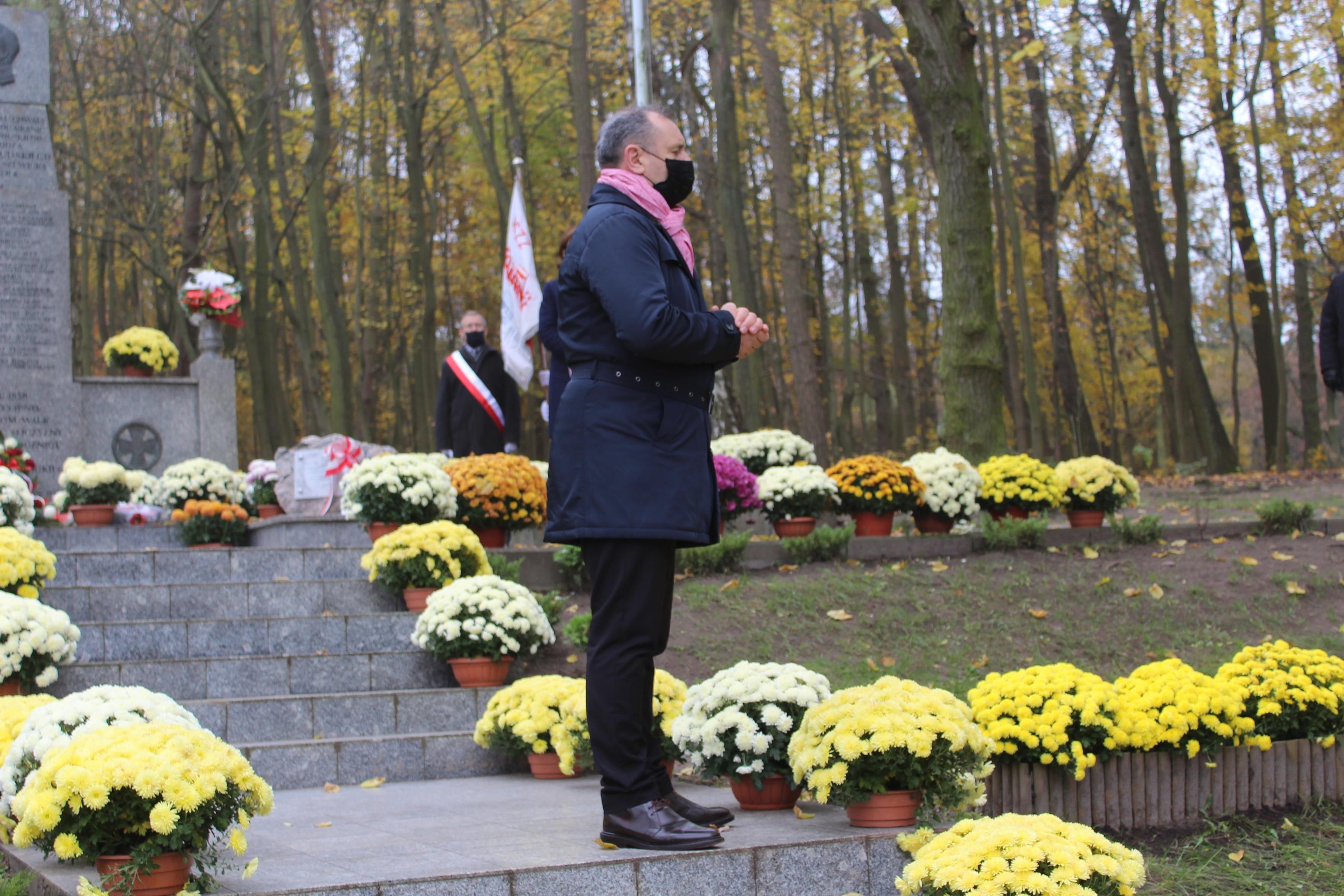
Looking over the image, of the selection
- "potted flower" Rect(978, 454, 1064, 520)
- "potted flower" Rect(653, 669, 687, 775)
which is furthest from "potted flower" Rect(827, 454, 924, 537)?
"potted flower" Rect(653, 669, 687, 775)

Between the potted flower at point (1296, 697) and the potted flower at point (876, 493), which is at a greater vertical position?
the potted flower at point (876, 493)

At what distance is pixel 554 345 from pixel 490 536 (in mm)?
4971

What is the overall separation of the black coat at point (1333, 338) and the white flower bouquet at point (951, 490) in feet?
8.77

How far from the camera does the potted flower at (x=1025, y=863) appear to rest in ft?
9.68

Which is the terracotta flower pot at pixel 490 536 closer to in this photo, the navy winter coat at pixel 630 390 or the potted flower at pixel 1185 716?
the potted flower at pixel 1185 716

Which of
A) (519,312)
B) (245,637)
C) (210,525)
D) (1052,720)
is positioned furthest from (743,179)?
(1052,720)

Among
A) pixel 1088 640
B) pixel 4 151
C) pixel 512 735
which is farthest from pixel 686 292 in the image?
pixel 4 151

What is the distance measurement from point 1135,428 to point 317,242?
26327mm

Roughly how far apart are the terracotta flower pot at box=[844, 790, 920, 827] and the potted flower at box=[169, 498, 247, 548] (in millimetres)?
7275

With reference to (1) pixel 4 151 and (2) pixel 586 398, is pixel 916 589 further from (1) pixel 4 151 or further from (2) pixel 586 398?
(1) pixel 4 151

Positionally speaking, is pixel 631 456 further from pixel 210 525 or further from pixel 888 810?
pixel 210 525

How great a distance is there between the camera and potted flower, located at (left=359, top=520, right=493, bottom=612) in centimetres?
750

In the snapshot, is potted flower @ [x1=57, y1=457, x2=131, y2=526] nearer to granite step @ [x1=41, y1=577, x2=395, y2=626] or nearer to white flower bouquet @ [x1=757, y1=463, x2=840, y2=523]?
granite step @ [x1=41, y1=577, x2=395, y2=626]

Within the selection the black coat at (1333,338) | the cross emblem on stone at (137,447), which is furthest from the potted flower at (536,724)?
the cross emblem on stone at (137,447)
